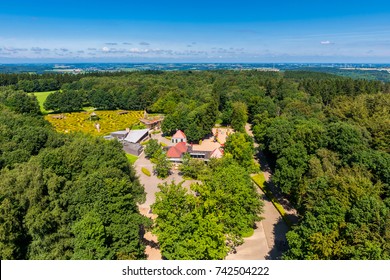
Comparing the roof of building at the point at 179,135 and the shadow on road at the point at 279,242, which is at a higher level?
the roof of building at the point at 179,135

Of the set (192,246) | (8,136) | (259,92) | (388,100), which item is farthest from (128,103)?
(192,246)

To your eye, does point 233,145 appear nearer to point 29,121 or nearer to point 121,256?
point 121,256

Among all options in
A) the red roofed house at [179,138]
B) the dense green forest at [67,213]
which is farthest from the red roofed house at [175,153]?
the dense green forest at [67,213]

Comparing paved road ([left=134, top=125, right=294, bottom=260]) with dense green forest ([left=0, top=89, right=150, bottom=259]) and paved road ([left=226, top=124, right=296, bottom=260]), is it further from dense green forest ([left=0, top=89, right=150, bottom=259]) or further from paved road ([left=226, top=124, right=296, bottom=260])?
dense green forest ([left=0, top=89, right=150, bottom=259])

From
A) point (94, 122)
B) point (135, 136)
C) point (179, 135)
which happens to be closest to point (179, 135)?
point (179, 135)

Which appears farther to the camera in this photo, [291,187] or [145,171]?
[145,171]

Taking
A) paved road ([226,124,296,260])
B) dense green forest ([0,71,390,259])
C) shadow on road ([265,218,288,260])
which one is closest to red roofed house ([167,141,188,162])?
dense green forest ([0,71,390,259])

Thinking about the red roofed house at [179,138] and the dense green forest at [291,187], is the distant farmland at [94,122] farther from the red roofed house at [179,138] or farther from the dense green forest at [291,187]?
the dense green forest at [291,187]

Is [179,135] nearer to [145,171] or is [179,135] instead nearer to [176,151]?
[176,151]
